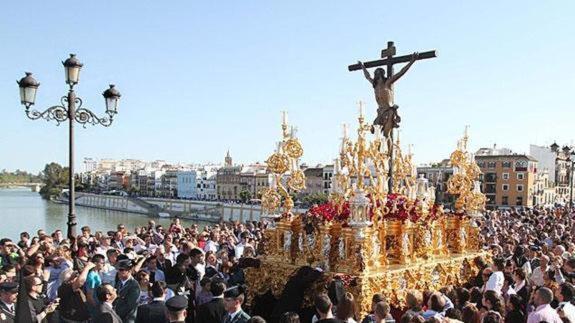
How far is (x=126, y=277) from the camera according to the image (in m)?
6.84

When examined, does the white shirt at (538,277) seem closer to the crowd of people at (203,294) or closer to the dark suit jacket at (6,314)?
the crowd of people at (203,294)

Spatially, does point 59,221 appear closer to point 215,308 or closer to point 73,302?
point 73,302

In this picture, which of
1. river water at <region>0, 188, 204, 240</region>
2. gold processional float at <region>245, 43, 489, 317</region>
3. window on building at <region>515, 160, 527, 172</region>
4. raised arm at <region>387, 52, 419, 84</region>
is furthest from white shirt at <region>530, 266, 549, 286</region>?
window on building at <region>515, 160, 527, 172</region>

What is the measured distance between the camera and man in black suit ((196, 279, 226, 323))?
6254 mm

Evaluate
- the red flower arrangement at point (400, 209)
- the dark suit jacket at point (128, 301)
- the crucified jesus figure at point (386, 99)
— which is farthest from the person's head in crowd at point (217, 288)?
the crucified jesus figure at point (386, 99)

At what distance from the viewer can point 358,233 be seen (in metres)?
8.24

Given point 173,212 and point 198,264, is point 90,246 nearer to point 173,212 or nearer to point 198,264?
point 198,264

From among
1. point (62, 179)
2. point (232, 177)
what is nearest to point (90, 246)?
point (232, 177)

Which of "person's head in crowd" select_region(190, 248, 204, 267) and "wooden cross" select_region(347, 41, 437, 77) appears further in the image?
"wooden cross" select_region(347, 41, 437, 77)

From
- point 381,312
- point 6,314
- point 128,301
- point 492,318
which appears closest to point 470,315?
point 492,318

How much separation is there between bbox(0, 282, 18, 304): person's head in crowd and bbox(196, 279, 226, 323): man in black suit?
6.66 feet

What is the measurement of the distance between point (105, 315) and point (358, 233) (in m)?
3.99

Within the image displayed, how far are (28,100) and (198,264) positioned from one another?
445cm

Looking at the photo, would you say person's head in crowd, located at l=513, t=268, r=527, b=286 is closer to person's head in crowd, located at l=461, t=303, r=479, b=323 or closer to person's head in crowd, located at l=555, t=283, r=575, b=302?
person's head in crowd, located at l=555, t=283, r=575, b=302
